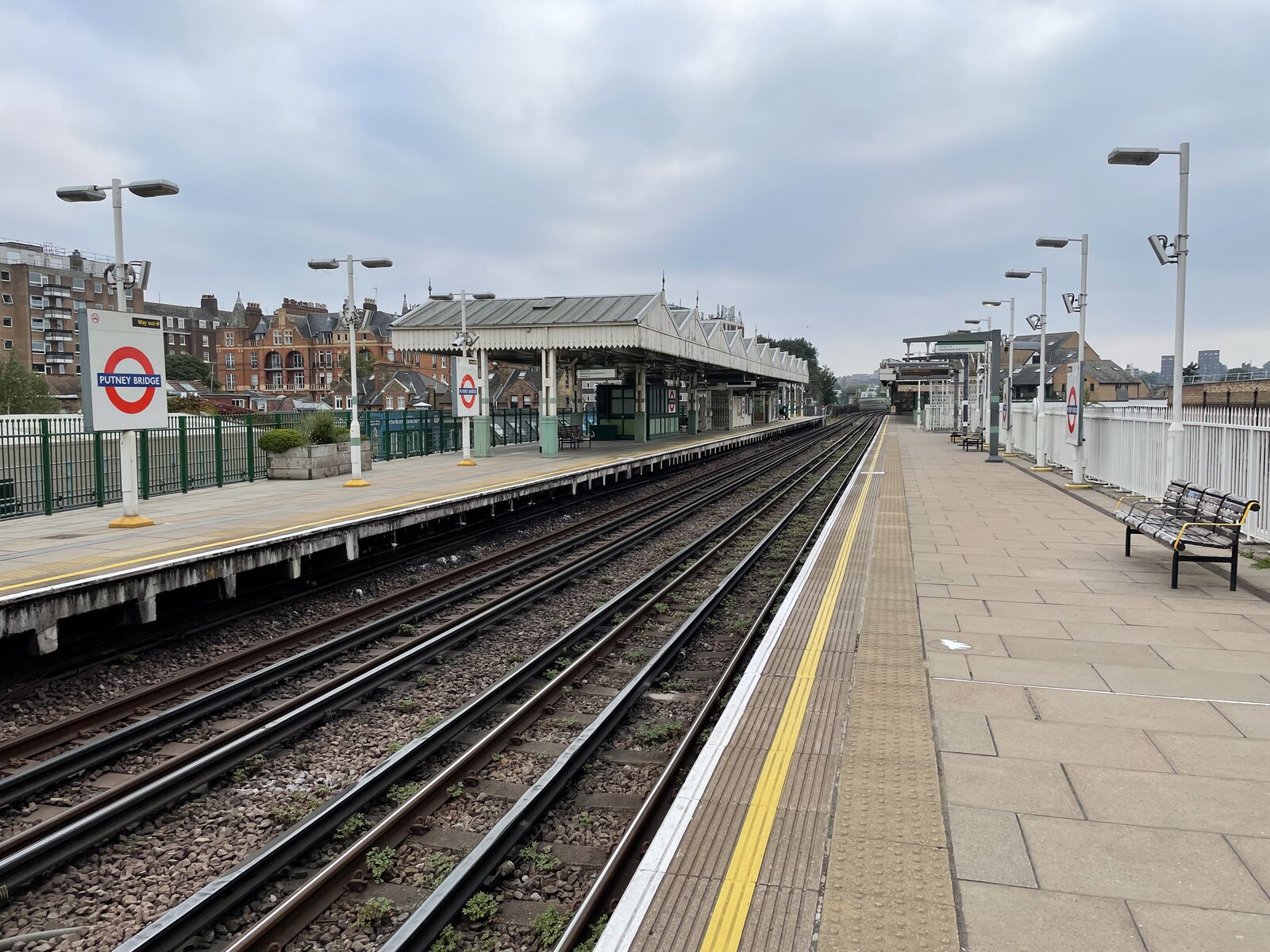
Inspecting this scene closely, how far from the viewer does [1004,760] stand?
4.55 meters

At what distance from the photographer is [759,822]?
153 inches

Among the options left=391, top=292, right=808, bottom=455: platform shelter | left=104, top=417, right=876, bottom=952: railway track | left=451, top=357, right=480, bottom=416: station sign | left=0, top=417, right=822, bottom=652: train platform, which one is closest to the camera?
left=104, top=417, right=876, bottom=952: railway track

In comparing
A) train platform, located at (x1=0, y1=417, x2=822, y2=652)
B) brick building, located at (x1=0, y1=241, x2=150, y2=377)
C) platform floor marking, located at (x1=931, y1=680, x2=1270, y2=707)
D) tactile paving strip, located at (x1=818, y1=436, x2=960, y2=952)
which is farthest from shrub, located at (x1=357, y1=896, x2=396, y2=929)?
brick building, located at (x1=0, y1=241, x2=150, y2=377)

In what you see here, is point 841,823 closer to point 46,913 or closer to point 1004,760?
point 1004,760

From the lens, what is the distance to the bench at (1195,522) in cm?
852

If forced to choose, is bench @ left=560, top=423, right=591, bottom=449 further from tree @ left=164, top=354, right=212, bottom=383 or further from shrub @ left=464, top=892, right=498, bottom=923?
tree @ left=164, top=354, right=212, bottom=383

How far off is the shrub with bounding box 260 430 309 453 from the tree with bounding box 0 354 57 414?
29045 millimetres

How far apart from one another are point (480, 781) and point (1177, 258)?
1310 centimetres

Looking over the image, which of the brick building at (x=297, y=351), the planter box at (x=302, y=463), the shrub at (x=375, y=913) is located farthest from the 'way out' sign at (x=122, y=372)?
the brick building at (x=297, y=351)

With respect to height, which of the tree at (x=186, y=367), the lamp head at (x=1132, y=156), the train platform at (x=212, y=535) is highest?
the tree at (x=186, y=367)

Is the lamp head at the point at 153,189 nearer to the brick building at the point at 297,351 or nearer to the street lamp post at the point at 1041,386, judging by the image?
the street lamp post at the point at 1041,386

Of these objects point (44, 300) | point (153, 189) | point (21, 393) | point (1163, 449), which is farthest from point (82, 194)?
point (44, 300)

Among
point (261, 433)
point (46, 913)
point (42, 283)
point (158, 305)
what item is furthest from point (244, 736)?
point (158, 305)

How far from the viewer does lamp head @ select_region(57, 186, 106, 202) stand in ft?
39.4
